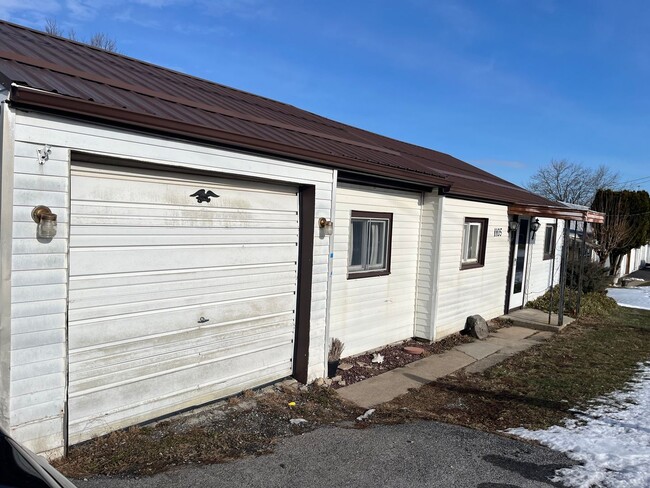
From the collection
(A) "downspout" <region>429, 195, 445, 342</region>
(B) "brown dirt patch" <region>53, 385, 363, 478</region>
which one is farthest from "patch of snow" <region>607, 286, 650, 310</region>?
(B) "brown dirt patch" <region>53, 385, 363, 478</region>

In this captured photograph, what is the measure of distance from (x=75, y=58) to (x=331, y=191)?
10.5 ft

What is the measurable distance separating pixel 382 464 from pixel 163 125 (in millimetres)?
3464

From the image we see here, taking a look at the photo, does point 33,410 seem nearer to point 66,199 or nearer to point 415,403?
point 66,199

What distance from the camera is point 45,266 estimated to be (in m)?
3.69

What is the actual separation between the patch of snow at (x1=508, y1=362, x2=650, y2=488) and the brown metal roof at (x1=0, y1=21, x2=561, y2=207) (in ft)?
12.9

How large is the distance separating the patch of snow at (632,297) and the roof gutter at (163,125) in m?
14.2

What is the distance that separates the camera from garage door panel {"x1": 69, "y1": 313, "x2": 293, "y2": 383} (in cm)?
417

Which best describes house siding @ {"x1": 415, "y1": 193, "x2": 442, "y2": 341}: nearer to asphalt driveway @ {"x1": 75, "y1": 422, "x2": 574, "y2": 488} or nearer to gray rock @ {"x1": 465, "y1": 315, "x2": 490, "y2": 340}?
gray rock @ {"x1": 465, "y1": 315, "x2": 490, "y2": 340}

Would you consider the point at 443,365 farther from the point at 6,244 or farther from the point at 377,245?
the point at 6,244

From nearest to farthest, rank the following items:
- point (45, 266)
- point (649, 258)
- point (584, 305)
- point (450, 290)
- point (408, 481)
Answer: point (45, 266) < point (408, 481) < point (450, 290) < point (584, 305) < point (649, 258)

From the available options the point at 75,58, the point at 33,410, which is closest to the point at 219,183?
the point at 75,58

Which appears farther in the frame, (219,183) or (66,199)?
(219,183)

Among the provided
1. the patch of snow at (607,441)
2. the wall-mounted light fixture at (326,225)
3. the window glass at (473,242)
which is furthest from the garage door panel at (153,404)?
the window glass at (473,242)

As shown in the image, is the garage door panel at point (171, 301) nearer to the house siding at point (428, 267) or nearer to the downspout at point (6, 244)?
the downspout at point (6, 244)
